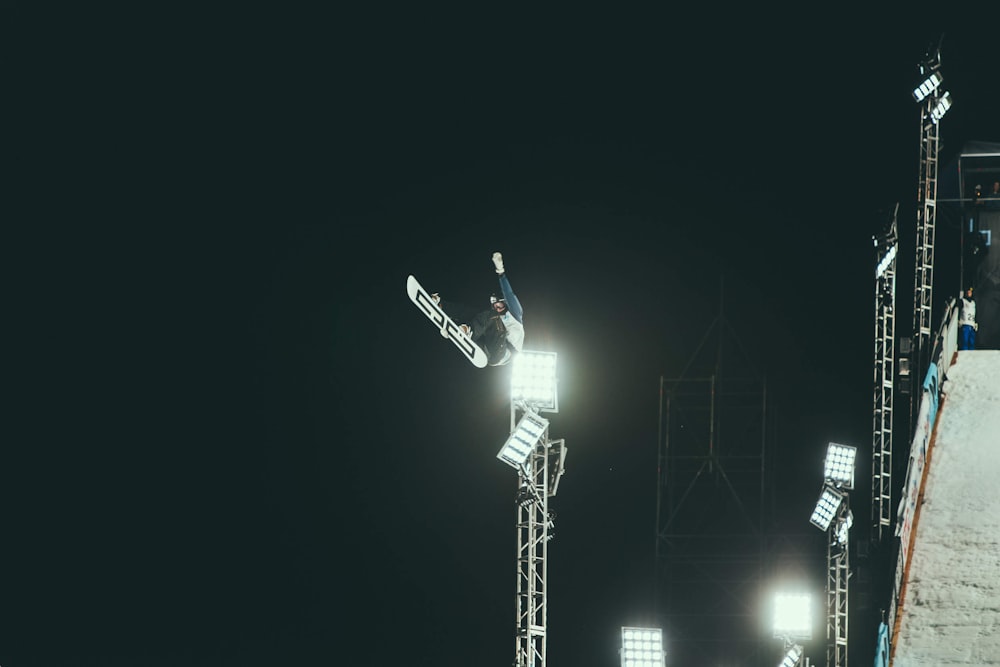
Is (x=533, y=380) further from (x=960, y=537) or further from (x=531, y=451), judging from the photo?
(x=960, y=537)

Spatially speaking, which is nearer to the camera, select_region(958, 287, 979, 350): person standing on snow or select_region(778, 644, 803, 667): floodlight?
select_region(958, 287, 979, 350): person standing on snow

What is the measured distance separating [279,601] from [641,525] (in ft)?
17.3

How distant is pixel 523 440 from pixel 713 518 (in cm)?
967

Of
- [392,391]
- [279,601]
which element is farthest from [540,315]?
[279,601]

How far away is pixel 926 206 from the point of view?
1409 centimetres

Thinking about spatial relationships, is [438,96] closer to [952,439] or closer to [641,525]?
[641,525]

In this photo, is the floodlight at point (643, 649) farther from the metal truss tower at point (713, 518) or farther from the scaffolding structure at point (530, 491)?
the metal truss tower at point (713, 518)

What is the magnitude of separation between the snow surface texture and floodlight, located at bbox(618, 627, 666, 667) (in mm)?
2265

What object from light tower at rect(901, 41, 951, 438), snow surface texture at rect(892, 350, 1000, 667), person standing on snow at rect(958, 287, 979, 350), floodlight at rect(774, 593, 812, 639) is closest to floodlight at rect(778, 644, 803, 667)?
floodlight at rect(774, 593, 812, 639)

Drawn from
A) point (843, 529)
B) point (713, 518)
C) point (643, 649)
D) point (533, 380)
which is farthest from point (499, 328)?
point (713, 518)

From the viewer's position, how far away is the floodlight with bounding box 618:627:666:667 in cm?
1227

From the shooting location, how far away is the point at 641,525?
59.3 feet

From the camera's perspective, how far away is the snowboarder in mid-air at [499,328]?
945 cm

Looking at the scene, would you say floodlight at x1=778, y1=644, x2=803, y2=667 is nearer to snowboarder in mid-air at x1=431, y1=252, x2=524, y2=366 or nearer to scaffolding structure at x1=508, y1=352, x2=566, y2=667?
scaffolding structure at x1=508, y1=352, x2=566, y2=667
